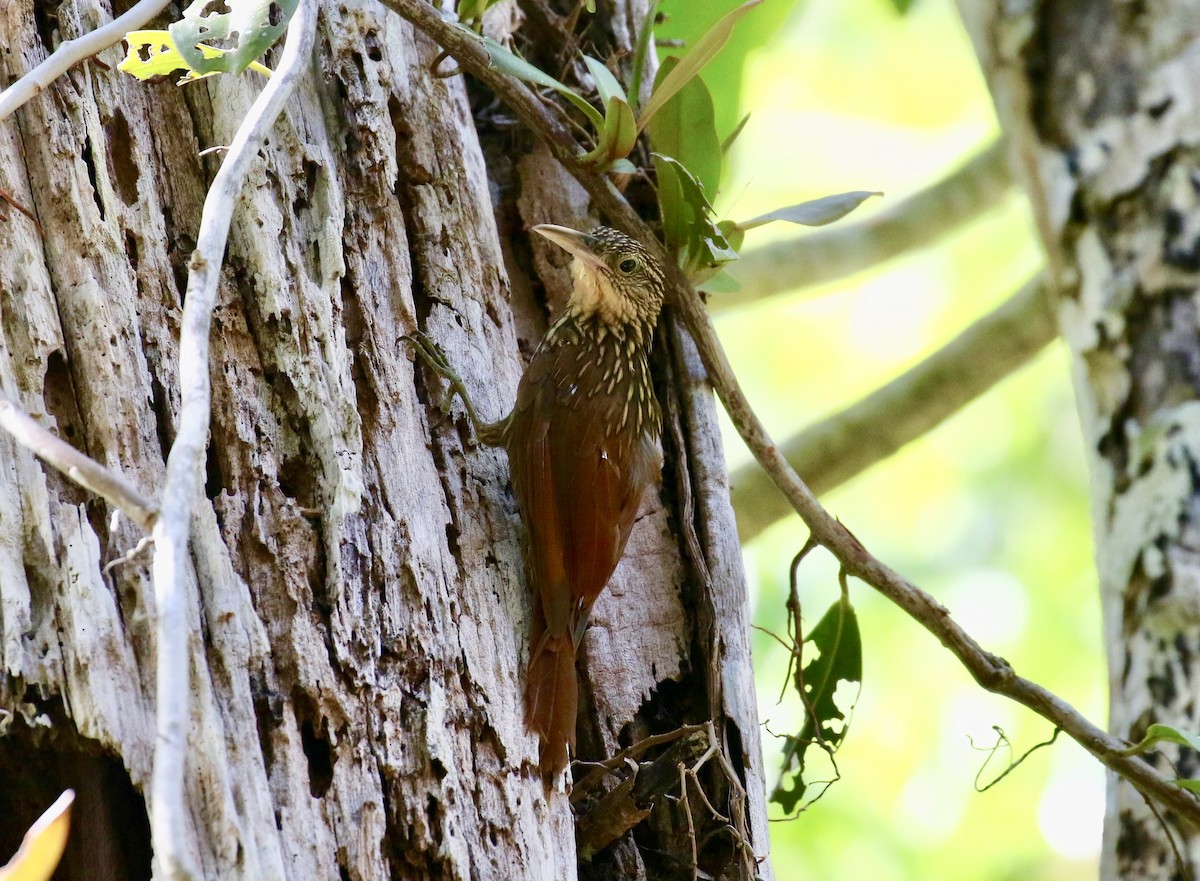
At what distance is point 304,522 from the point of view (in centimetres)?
207

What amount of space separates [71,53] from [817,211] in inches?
64.1

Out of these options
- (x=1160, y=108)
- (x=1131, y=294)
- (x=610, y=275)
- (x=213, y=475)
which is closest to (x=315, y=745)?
(x=213, y=475)

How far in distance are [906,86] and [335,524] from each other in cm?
613

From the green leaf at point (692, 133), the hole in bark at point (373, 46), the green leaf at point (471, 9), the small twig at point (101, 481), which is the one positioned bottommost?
the small twig at point (101, 481)

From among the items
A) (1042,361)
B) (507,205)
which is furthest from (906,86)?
(507,205)

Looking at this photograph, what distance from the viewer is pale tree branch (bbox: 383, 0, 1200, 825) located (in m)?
2.53

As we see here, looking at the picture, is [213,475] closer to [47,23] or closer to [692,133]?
[47,23]

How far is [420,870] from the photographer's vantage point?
6.37 ft

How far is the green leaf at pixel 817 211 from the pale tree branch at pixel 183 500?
3.93ft

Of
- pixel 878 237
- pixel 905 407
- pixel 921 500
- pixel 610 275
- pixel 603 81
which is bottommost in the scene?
pixel 610 275

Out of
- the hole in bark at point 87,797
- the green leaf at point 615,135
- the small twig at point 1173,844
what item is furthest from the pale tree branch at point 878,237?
the hole in bark at point 87,797

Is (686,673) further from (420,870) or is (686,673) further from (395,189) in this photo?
(395,189)

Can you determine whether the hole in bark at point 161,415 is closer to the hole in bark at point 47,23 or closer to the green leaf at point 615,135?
the hole in bark at point 47,23

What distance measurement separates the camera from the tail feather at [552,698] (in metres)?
2.24
